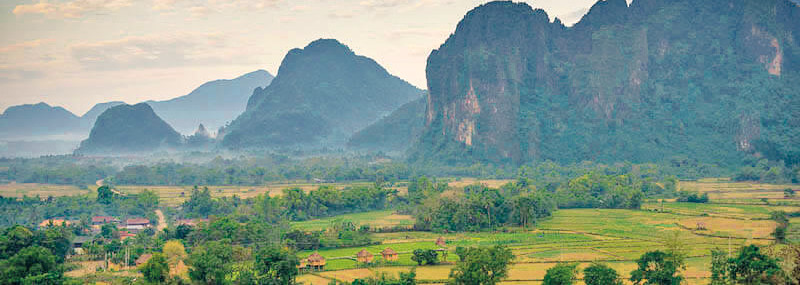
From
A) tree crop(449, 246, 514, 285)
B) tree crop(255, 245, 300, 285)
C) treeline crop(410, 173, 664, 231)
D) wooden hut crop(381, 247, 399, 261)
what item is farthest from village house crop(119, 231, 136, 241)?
tree crop(449, 246, 514, 285)

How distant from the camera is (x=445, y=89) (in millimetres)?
94062

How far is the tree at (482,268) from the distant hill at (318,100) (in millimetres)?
110543

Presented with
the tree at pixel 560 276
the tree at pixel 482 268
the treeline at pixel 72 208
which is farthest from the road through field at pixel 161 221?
the tree at pixel 560 276

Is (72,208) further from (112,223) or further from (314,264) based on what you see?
(314,264)

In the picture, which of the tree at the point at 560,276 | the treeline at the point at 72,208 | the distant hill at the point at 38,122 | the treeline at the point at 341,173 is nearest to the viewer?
the tree at the point at 560,276

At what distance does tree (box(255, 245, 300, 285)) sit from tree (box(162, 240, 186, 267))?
575 cm

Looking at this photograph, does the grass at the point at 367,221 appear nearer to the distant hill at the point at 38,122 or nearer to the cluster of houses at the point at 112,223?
the cluster of houses at the point at 112,223

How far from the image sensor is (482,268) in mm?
25562

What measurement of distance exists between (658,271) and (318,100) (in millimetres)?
Answer: 135682

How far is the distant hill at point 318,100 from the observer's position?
141 metres

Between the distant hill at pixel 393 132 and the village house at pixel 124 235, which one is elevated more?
the distant hill at pixel 393 132

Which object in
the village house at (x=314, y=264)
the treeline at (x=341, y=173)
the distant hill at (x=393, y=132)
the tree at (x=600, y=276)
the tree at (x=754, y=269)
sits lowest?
the village house at (x=314, y=264)

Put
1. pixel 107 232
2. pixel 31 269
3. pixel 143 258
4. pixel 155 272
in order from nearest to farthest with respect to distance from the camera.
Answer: pixel 155 272, pixel 31 269, pixel 143 258, pixel 107 232

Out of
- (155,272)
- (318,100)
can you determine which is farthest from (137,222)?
(318,100)
